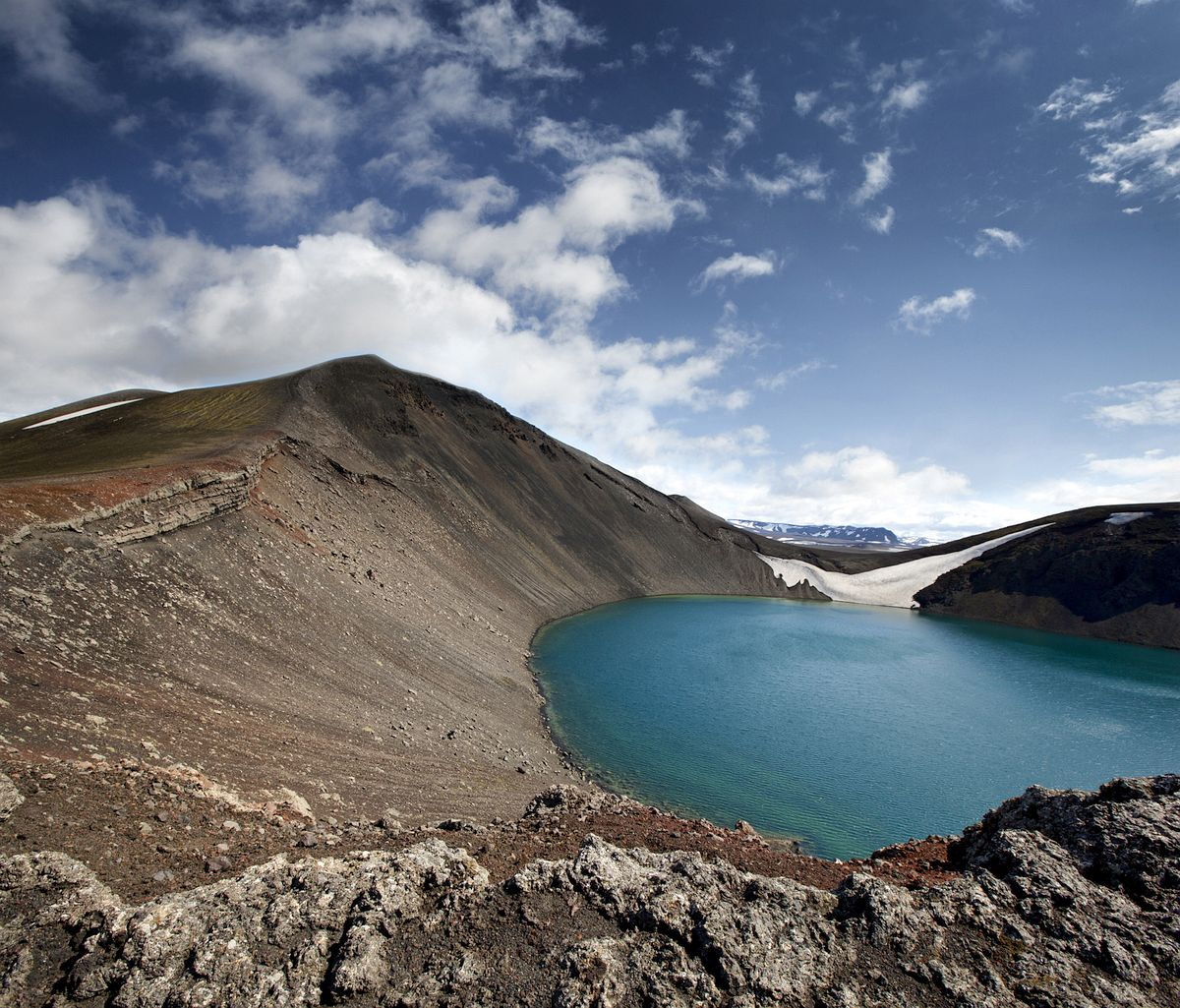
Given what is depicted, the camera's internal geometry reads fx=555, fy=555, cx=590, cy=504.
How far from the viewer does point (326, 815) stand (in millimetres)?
12344

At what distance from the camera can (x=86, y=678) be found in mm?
13281

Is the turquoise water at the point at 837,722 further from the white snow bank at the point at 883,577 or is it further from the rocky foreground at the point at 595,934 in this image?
the white snow bank at the point at 883,577

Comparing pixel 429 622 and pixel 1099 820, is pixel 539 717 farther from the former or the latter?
pixel 1099 820

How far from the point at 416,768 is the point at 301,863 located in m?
10.4

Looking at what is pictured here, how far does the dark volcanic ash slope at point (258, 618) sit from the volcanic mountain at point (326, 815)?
0.12 metres

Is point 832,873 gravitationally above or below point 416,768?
above

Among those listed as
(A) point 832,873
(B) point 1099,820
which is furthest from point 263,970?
(B) point 1099,820

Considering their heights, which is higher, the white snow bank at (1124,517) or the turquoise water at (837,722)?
the white snow bank at (1124,517)

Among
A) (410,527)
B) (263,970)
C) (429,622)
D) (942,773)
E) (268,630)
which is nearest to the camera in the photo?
(263,970)

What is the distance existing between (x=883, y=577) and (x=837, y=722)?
8780 cm

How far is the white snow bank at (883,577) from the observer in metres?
100

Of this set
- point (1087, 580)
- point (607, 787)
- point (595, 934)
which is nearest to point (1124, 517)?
point (1087, 580)

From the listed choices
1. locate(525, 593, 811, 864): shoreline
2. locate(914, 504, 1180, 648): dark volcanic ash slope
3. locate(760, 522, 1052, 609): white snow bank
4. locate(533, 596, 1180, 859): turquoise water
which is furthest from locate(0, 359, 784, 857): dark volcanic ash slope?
locate(914, 504, 1180, 648): dark volcanic ash slope

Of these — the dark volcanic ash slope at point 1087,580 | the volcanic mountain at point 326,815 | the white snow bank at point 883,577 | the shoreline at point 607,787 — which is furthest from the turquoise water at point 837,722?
the white snow bank at point 883,577
